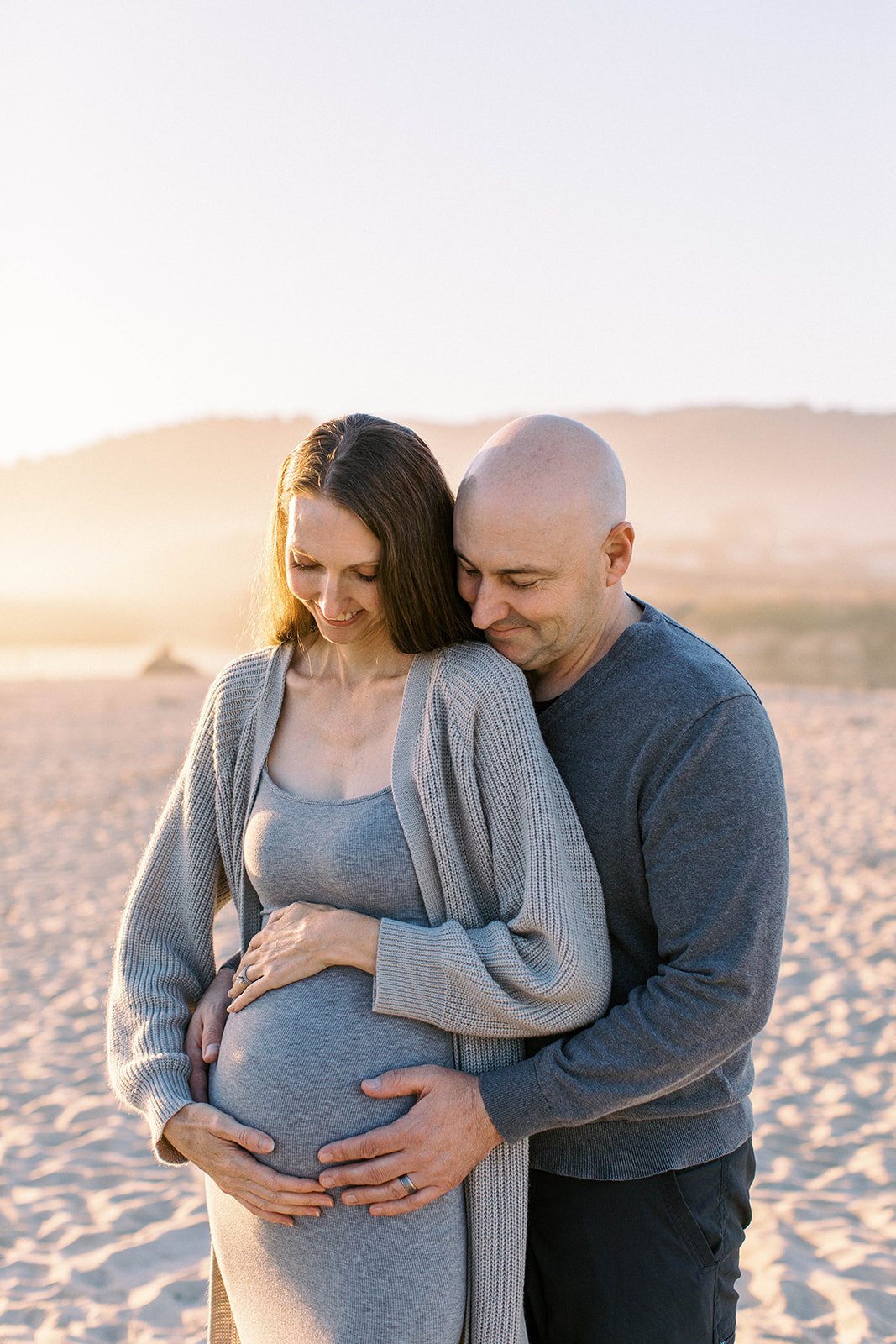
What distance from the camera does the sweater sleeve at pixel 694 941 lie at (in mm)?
1718

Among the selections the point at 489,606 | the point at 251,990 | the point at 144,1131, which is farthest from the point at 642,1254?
the point at 144,1131

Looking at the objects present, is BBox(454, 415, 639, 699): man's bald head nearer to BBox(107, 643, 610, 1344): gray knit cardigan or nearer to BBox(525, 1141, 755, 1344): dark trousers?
BBox(107, 643, 610, 1344): gray knit cardigan

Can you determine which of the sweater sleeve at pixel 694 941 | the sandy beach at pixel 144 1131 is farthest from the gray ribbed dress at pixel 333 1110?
the sandy beach at pixel 144 1131

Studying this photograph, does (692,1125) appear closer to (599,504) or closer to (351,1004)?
(351,1004)

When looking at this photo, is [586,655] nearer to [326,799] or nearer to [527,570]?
[527,570]

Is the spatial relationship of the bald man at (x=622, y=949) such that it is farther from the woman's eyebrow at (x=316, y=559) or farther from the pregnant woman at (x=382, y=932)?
the woman's eyebrow at (x=316, y=559)

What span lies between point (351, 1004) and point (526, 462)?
3.06 feet

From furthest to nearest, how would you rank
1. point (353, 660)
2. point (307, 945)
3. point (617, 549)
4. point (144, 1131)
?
point (144, 1131)
point (353, 660)
point (617, 549)
point (307, 945)

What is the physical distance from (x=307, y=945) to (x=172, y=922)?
44 centimetres

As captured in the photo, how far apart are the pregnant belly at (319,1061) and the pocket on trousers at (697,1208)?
17.0 inches

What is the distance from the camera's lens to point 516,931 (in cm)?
177

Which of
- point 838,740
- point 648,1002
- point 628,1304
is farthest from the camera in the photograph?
point 838,740

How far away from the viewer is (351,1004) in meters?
1.82

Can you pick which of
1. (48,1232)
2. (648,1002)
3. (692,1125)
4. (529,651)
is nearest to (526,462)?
(529,651)
